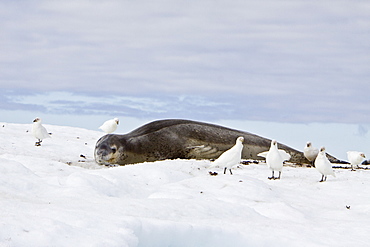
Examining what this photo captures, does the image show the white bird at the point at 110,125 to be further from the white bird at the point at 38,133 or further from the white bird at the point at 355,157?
the white bird at the point at 355,157

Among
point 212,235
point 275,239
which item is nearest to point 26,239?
point 212,235

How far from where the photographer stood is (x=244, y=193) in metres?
9.29

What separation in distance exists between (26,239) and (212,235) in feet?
6.93

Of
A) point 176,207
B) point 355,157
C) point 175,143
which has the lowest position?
point 176,207

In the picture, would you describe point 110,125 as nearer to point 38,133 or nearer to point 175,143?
point 38,133

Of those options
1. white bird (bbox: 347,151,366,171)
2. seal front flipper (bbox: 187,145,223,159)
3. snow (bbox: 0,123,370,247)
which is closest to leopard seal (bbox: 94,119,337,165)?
seal front flipper (bbox: 187,145,223,159)

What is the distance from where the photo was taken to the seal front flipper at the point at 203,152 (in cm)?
1580

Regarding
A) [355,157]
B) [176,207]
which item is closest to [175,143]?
[355,157]

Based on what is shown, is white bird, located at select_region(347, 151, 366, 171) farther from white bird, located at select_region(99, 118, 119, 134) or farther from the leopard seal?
white bird, located at select_region(99, 118, 119, 134)

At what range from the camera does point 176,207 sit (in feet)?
22.7

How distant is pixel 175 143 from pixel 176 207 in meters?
8.91

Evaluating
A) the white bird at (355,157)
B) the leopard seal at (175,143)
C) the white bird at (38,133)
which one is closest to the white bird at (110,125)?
the leopard seal at (175,143)

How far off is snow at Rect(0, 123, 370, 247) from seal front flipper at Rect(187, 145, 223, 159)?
247 centimetres

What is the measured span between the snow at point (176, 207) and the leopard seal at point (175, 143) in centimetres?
252
